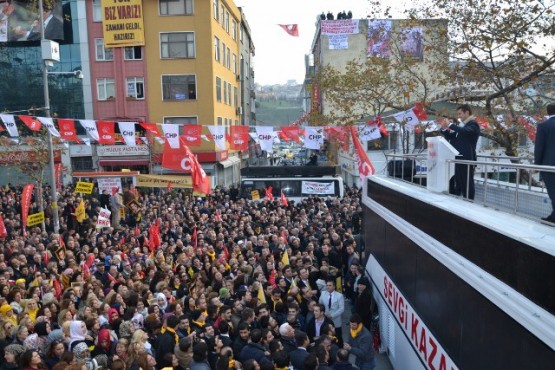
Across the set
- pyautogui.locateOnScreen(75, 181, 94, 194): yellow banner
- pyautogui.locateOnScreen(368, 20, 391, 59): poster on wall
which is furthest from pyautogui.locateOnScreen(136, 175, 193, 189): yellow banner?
pyautogui.locateOnScreen(368, 20, 391, 59): poster on wall

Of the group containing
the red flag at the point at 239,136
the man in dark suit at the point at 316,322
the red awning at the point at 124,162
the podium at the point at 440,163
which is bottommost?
the man in dark suit at the point at 316,322

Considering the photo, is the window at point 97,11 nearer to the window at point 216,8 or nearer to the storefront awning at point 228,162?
the window at point 216,8

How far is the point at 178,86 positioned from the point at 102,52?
19.5 ft

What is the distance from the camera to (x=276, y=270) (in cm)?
1178

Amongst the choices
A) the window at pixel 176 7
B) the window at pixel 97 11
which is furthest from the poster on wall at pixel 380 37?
the window at pixel 97 11

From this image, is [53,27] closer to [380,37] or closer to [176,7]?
[176,7]

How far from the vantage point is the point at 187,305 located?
902 cm

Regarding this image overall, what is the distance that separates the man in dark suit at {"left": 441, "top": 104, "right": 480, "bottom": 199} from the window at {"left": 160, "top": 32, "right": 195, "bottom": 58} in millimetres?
31025

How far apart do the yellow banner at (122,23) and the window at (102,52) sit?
→ 0.67 metres

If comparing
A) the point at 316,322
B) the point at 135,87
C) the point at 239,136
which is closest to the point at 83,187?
the point at 239,136

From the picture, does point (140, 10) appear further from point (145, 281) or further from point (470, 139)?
point (470, 139)

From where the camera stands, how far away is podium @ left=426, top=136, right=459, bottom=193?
20.0 ft

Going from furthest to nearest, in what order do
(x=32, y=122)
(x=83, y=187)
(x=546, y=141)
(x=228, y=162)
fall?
(x=228, y=162), (x=83, y=187), (x=32, y=122), (x=546, y=141)

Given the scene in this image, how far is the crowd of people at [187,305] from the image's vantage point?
6.91m
